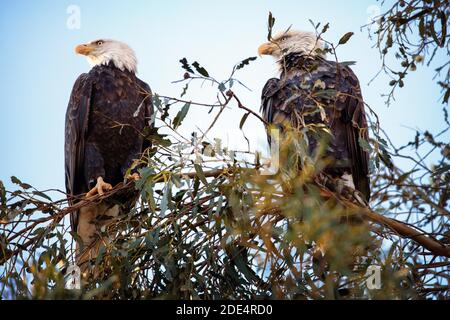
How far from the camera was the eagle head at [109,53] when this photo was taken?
6.91 meters

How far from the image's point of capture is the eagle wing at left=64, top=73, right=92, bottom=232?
6.21 meters

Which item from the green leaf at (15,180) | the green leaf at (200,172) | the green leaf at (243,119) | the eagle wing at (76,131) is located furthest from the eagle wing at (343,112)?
the green leaf at (15,180)

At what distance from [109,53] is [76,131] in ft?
3.66

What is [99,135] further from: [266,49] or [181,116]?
[181,116]

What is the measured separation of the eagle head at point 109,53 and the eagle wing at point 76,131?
51 cm

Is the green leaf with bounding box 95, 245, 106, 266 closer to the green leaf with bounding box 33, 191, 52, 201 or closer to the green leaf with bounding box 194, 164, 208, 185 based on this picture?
the green leaf with bounding box 33, 191, 52, 201

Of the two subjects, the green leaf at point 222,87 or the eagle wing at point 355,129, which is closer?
the green leaf at point 222,87

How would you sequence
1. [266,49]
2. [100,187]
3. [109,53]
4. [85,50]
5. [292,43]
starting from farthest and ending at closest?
[85,50]
[109,53]
[266,49]
[292,43]
[100,187]

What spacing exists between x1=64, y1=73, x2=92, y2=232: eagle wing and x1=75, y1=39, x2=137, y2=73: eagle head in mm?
505

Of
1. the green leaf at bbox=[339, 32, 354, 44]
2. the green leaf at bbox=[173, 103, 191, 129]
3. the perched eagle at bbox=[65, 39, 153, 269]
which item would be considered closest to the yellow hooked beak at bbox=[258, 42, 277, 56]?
the perched eagle at bbox=[65, 39, 153, 269]

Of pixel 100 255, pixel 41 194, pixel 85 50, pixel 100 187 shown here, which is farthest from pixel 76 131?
pixel 100 255

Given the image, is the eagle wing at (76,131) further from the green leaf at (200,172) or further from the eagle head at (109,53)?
the green leaf at (200,172)

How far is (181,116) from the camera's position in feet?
13.8
